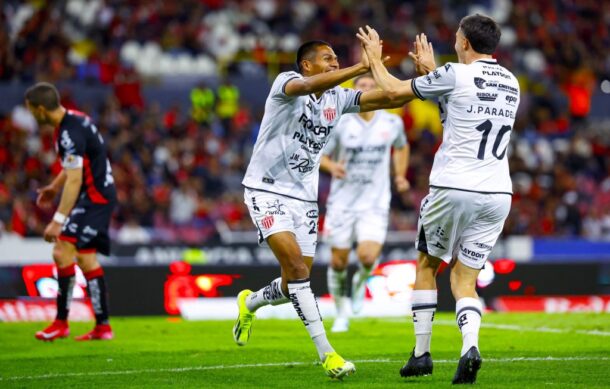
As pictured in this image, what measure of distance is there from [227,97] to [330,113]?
60.2 feet

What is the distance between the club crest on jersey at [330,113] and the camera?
9773mm

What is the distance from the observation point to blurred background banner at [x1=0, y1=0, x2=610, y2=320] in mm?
18469

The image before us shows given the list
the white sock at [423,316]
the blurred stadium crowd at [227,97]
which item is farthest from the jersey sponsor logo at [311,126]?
the blurred stadium crowd at [227,97]

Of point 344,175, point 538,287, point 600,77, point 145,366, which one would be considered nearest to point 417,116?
point 600,77

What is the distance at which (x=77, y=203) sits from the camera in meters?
12.9

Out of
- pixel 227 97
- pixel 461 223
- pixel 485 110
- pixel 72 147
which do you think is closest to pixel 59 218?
pixel 72 147

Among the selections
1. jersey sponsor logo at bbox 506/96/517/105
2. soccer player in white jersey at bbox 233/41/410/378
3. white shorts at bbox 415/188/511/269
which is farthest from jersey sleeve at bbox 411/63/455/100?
white shorts at bbox 415/188/511/269

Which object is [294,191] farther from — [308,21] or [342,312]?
[308,21]

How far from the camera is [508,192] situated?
29.2 ft

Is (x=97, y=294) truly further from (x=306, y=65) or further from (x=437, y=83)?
(x=437, y=83)

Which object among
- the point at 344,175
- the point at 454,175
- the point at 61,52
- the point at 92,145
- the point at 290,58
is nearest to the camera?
the point at 454,175

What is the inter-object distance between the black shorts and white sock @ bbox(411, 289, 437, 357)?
4898 millimetres

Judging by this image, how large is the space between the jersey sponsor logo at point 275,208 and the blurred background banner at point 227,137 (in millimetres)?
8204

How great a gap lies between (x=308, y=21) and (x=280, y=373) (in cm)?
2246
